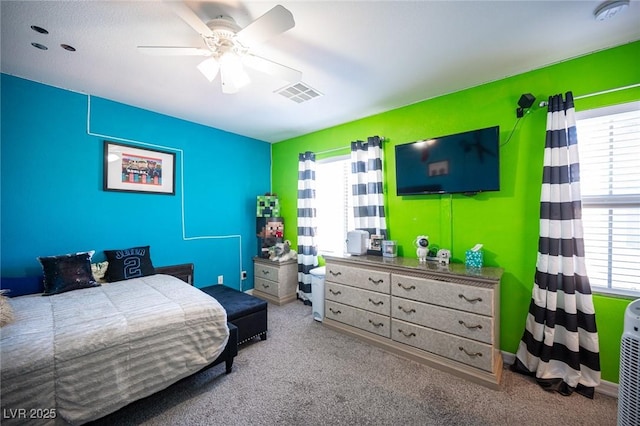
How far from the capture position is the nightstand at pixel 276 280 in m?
3.67

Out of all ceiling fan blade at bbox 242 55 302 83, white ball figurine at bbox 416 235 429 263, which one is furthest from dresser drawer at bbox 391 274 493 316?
ceiling fan blade at bbox 242 55 302 83

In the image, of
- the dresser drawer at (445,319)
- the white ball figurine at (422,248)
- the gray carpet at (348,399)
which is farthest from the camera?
the white ball figurine at (422,248)

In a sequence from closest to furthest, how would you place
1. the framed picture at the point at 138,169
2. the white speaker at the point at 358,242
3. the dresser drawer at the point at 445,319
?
the dresser drawer at the point at 445,319
the framed picture at the point at 138,169
the white speaker at the point at 358,242

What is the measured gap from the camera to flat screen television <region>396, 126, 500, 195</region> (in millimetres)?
2229

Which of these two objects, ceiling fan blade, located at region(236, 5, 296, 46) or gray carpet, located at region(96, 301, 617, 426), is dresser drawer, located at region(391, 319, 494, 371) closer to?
gray carpet, located at region(96, 301, 617, 426)

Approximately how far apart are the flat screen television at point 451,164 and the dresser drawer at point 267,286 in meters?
2.24

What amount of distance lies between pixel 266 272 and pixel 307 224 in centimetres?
100

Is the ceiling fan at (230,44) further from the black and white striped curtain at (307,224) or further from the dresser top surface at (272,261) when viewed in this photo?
the dresser top surface at (272,261)

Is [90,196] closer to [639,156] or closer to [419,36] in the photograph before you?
[419,36]

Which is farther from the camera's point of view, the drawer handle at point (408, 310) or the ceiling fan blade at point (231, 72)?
the drawer handle at point (408, 310)

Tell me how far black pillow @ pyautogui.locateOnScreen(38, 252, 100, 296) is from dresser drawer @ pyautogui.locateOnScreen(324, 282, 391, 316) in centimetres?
234

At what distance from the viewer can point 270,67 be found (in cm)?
170

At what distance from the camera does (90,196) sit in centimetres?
264

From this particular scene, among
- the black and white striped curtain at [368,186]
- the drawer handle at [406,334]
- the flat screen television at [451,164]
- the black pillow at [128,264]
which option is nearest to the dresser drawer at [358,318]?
the drawer handle at [406,334]
